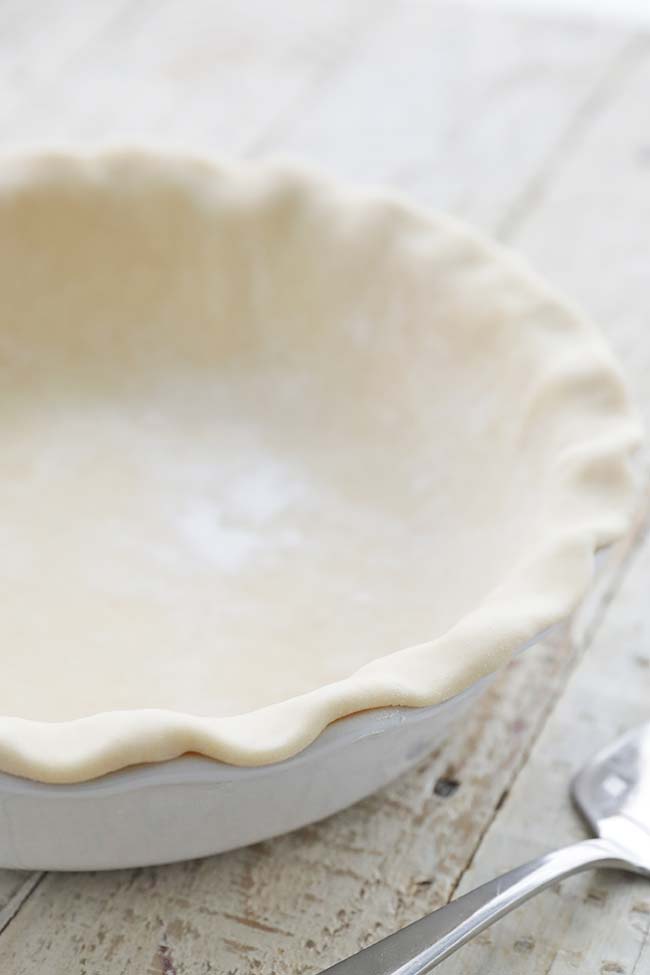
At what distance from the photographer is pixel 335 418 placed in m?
0.90

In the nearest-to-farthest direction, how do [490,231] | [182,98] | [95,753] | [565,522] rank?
[95,753] → [565,522] → [490,231] → [182,98]

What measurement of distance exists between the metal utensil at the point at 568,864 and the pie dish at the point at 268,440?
10 centimetres

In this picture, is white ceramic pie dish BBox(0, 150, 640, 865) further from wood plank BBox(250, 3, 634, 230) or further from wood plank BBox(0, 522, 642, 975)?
wood plank BBox(250, 3, 634, 230)

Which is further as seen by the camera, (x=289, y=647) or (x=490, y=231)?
(x=490, y=231)

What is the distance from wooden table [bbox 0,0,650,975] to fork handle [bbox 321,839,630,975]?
0.10ft

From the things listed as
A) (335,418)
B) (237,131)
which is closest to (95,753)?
(335,418)

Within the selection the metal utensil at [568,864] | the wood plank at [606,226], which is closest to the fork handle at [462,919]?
the metal utensil at [568,864]

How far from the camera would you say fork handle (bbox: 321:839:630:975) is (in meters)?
0.56

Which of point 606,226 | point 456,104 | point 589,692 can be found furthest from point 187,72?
point 589,692

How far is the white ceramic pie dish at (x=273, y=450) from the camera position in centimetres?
69

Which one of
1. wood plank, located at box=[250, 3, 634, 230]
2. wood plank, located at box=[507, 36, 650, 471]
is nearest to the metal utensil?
wood plank, located at box=[507, 36, 650, 471]

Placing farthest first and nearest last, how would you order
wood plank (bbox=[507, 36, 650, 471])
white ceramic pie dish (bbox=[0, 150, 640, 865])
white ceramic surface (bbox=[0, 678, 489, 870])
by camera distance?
1. wood plank (bbox=[507, 36, 650, 471])
2. white ceramic pie dish (bbox=[0, 150, 640, 865])
3. white ceramic surface (bbox=[0, 678, 489, 870])

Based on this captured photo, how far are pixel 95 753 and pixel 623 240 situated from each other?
32.1 inches

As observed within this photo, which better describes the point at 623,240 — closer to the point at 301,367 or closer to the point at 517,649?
the point at 301,367
